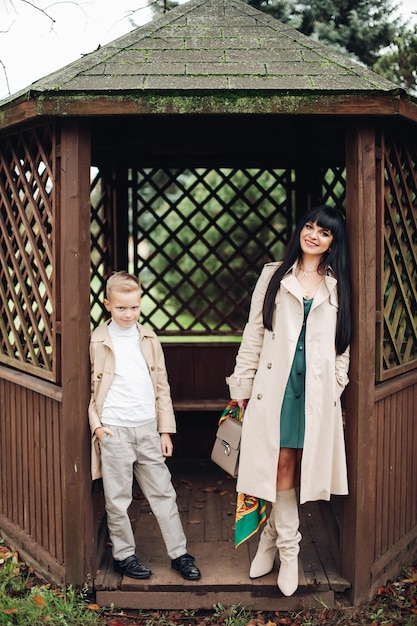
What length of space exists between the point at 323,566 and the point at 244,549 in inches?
19.4

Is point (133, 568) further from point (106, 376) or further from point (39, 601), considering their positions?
point (106, 376)

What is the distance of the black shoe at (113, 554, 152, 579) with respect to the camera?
3.70 metres

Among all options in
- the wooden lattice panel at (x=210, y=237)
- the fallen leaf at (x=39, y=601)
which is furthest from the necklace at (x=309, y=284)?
the wooden lattice panel at (x=210, y=237)

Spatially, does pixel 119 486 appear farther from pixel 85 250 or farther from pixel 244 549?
pixel 85 250

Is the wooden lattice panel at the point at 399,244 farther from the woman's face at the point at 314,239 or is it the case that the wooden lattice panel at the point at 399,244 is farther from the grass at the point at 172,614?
the grass at the point at 172,614

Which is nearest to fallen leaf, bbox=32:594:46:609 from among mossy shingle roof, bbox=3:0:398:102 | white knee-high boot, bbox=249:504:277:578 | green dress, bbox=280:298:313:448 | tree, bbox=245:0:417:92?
white knee-high boot, bbox=249:504:277:578

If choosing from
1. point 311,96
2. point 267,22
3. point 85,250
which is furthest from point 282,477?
point 267,22

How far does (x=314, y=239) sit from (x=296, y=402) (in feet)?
2.77

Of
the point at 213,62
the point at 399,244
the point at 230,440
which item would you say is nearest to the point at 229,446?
the point at 230,440

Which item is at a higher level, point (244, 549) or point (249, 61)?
point (249, 61)

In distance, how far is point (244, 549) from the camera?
13.5 ft

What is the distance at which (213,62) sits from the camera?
11.8 ft

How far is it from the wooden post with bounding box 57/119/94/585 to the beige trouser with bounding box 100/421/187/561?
0.45ft

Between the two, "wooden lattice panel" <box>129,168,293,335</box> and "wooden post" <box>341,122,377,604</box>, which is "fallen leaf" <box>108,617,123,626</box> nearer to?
"wooden post" <box>341,122,377,604</box>
